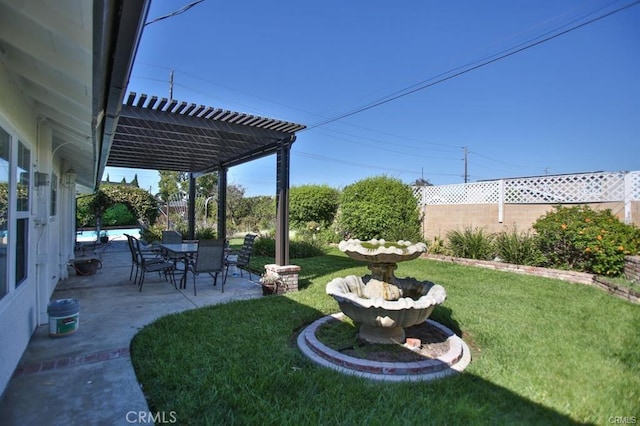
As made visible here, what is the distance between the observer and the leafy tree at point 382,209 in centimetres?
1182

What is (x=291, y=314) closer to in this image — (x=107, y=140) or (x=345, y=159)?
(x=107, y=140)

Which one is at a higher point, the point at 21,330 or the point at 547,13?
the point at 547,13

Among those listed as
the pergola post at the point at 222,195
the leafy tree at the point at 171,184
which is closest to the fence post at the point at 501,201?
the pergola post at the point at 222,195

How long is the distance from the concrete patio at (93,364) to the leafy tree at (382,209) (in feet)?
22.3

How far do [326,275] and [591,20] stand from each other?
7293 mm

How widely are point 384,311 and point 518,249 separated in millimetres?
6434

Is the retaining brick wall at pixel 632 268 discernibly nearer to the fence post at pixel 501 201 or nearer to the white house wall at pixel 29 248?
the fence post at pixel 501 201

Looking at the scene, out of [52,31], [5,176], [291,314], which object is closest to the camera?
[52,31]

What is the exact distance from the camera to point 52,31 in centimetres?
177

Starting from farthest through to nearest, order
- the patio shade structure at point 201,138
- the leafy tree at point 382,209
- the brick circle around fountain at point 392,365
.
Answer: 1. the leafy tree at point 382,209
2. the patio shade structure at point 201,138
3. the brick circle around fountain at point 392,365

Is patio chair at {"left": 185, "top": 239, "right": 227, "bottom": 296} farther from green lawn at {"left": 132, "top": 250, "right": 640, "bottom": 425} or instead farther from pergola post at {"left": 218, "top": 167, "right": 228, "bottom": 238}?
pergola post at {"left": 218, "top": 167, "right": 228, "bottom": 238}

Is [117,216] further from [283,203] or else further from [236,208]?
[283,203]

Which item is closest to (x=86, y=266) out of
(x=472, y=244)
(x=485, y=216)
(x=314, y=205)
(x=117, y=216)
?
(x=314, y=205)

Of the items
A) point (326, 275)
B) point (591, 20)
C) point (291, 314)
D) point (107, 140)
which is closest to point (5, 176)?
point (107, 140)
